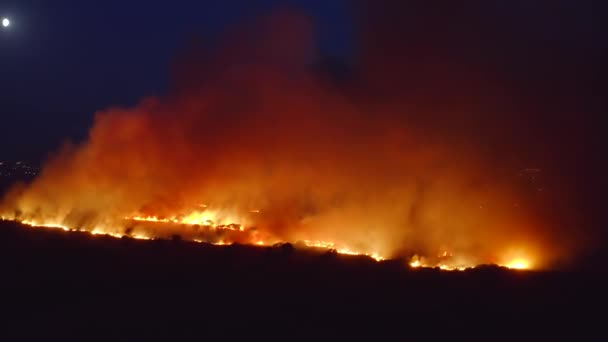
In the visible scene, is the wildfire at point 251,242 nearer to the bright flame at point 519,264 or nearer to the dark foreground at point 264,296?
the bright flame at point 519,264

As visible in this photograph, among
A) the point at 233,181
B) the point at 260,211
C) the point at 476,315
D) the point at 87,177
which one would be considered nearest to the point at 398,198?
the point at 260,211

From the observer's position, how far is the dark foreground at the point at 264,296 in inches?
393

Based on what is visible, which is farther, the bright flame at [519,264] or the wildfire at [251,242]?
the bright flame at [519,264]

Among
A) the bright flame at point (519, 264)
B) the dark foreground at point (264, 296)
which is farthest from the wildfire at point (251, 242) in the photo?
the dark foreground at point (264, 296)

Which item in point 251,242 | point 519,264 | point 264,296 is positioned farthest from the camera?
point 251,242

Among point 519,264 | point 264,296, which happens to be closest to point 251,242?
point 264,296

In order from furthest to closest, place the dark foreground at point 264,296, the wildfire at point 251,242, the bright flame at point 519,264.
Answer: the bright flame at point 519,264 < the wildfire at point 251,242 < the dark foreground at point 264,296

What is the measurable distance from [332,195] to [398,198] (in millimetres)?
3177

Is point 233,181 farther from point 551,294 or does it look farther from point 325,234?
point 551,294

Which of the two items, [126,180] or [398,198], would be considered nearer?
[398,198]

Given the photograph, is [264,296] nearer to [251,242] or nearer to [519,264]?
[251,242]

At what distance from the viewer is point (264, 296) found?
12.1 m

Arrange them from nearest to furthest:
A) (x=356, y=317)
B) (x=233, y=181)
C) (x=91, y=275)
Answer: (x=356, y=317) < (x=91, y=275) < (x=233, y=181)

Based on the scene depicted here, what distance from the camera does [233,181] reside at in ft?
80.0
